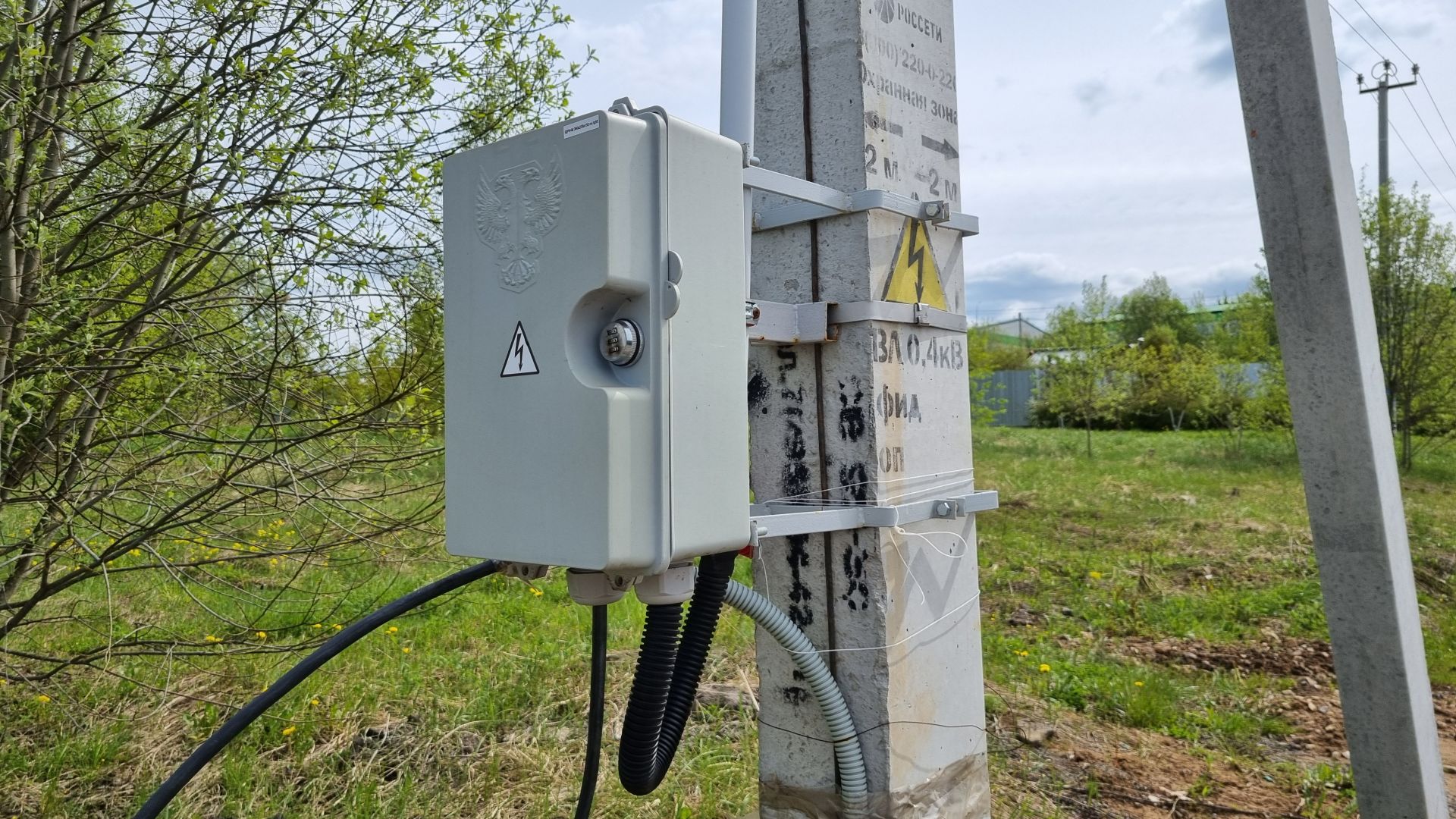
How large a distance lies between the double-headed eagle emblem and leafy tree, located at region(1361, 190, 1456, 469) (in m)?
13.6

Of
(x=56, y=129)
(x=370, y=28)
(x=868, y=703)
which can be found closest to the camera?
(x=868, y=703)

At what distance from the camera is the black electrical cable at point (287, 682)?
132 cm

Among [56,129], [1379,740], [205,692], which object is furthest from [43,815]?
[1379,740]

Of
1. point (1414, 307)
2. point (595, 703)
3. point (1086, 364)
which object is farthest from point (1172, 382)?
point (595, 703)

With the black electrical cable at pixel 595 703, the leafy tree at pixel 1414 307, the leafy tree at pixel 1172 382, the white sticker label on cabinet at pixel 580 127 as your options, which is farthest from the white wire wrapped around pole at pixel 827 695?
the leafy tree at pixel 1172 382

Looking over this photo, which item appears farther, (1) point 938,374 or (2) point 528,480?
(1) point 938,374

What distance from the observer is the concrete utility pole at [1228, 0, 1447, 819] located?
1787mm

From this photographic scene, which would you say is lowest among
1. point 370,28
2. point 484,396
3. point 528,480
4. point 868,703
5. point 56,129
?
point 868,703

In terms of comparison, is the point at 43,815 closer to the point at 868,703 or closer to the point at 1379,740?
the point at 868,703

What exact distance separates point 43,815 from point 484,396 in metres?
2.33

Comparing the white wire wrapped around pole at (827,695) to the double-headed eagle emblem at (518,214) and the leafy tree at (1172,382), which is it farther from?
the leafy tree at (1172,382)

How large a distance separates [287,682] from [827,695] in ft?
2.82

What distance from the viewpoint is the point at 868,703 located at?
5.55ft

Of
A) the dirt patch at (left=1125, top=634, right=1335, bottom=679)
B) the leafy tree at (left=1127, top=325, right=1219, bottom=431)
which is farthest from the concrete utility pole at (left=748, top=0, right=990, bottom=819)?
the leafy tree at (left=1127, top=325, right=1219, bottom=431)
